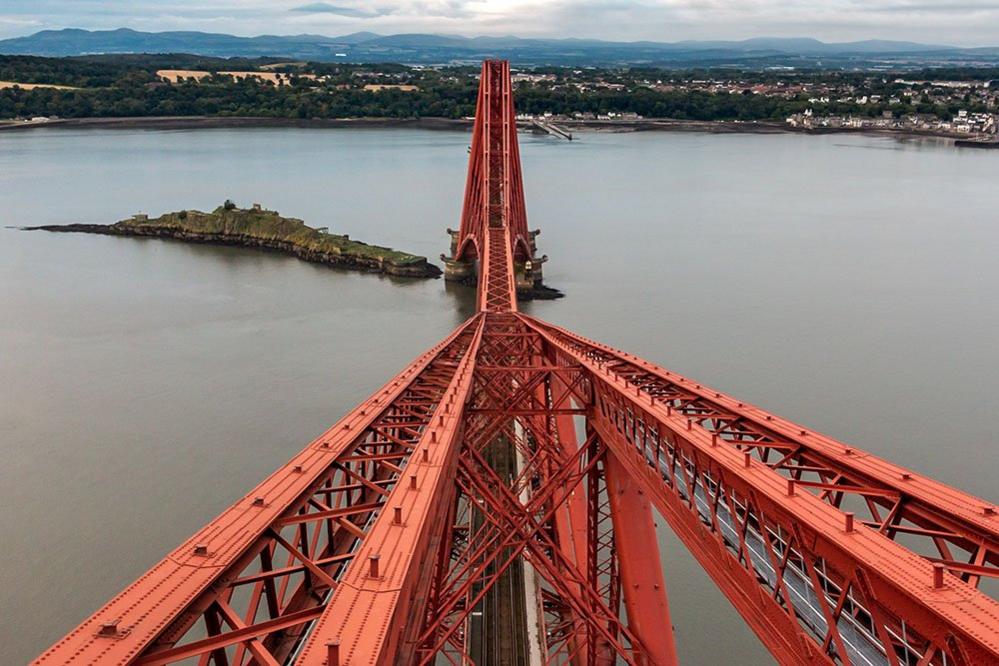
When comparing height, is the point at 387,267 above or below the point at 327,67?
below

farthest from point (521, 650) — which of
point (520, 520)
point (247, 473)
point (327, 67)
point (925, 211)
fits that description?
point (327, 67)

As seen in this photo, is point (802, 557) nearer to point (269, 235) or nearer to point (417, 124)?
point (269, 235)

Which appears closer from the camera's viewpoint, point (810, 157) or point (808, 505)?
point (808, 505)

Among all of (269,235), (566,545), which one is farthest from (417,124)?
(566,545)

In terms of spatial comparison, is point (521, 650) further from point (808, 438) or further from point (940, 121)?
point (940, 121)

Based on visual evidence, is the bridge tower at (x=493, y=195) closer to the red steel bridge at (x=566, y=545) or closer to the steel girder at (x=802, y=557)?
the red steel bridge at (x=566, y=545)

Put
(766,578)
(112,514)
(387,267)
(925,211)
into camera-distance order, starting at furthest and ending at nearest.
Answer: (925,211) → (387,267) → (112,514) → (766,578)

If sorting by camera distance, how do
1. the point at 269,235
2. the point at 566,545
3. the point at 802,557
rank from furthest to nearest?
the point at 269,235, the point at 566,545, the point at 802,557
